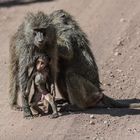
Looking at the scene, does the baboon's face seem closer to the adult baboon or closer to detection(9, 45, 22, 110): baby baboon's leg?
the adult baboon

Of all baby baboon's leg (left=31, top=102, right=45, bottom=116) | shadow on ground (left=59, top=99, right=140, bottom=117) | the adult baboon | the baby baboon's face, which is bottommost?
shadow on ground (left=59, top=99, right=140, bottom=117)

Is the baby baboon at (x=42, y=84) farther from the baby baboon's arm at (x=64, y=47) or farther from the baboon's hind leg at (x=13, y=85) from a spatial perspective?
the baboon's hind leg at (x=13, y=85)

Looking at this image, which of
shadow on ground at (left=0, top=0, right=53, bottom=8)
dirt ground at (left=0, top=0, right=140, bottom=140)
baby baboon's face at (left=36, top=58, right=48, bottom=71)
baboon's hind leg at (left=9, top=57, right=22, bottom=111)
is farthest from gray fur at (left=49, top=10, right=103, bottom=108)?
shadow on ground at (left=0, top=0, right=53, bottom=8)

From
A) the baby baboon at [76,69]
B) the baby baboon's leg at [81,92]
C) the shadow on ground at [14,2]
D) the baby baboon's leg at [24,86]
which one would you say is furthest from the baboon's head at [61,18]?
the shadow on ground at [14,2]

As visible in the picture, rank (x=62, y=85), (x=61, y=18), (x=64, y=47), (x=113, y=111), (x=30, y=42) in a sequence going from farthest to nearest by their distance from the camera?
(x=62, y=85), (x=61, y=18), (x=113, y=111), (x=64, y=47), (x=30, y=42)

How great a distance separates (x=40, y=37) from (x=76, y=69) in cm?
92

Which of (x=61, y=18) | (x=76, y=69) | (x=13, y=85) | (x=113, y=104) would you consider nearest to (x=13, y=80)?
(x=13, y=85)

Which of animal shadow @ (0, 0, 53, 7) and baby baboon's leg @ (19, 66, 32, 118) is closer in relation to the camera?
baby baboon's leg @ (19, 66, 32, 118)

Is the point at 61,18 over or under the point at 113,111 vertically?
over

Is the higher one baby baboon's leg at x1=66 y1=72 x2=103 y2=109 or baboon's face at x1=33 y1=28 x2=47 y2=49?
baboon's face at x1=33 y1=28 x2=47 y2=49

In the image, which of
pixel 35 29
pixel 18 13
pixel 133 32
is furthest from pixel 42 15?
pixel 18 13

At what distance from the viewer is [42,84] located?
375 inches

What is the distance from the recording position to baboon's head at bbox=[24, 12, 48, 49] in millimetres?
9219

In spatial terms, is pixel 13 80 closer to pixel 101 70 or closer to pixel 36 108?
pixel 36 108
